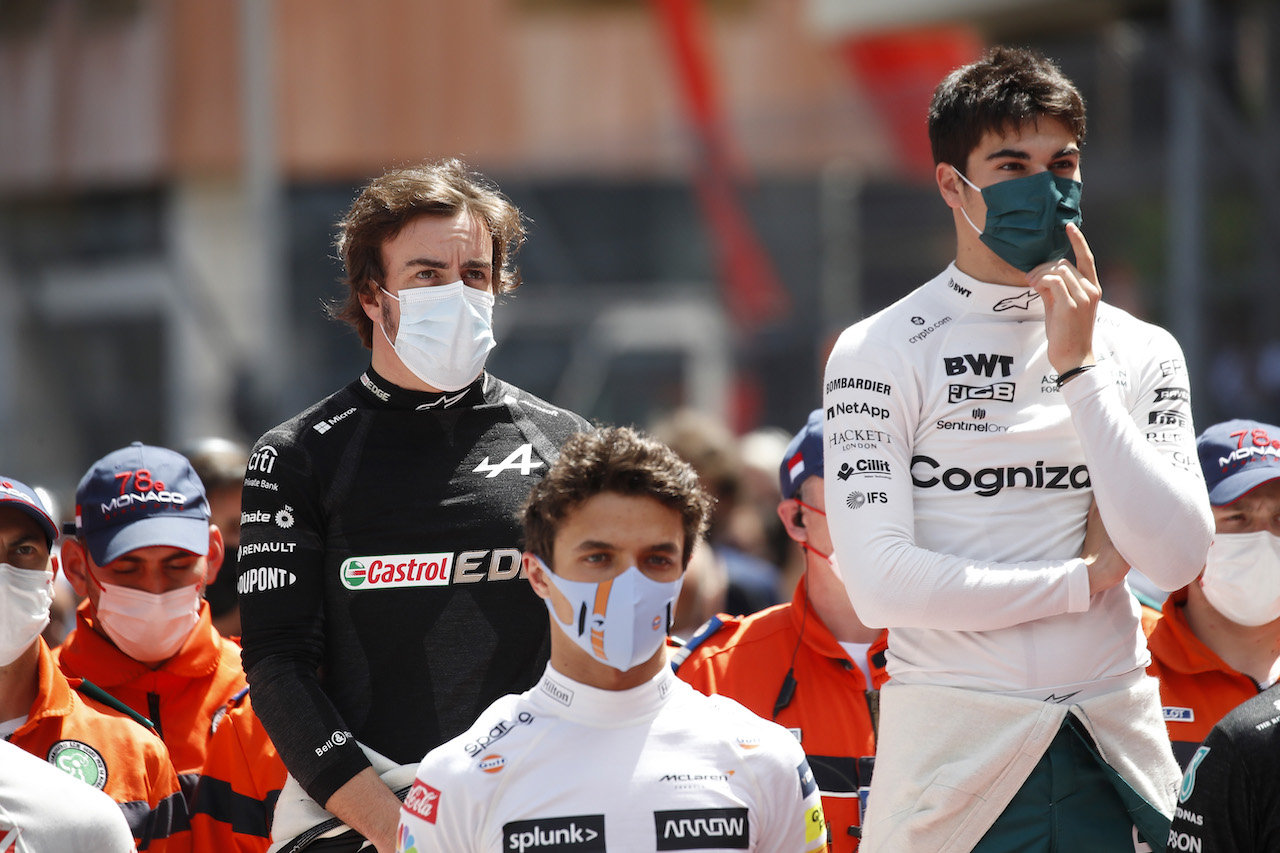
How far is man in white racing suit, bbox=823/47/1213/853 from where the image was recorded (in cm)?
282

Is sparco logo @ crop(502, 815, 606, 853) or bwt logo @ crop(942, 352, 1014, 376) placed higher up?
bwt logo @ crop(942, 352, 1014, 376)

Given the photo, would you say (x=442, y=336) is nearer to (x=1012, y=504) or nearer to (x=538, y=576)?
(x=538, y=576)

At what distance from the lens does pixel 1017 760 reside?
2814mm

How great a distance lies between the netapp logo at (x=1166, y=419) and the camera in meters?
3.02

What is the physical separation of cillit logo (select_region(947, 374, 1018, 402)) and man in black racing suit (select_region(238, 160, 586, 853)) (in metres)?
0.92

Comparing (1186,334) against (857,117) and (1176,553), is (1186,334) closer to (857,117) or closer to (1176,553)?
(857,117)

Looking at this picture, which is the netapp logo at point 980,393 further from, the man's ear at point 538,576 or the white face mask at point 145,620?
the white face mask at point 145,620

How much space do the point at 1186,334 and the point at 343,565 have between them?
25.3ft

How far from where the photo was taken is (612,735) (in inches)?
109

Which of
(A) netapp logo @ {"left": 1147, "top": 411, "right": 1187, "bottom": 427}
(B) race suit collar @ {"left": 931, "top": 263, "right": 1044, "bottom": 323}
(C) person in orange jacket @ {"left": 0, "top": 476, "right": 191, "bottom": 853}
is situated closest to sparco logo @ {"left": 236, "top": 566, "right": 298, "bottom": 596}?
(C) person in orange jacket @ {"left": 0, "top": 476, "right": 191, "bottom": 853}

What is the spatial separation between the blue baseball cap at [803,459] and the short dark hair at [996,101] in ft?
4.14

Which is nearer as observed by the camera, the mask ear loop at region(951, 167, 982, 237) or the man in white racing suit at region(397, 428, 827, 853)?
the man in white racing suit at region(397, 428, 827, 853)

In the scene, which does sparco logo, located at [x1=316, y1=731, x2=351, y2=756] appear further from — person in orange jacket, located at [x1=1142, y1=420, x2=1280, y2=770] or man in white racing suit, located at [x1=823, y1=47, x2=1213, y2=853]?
person in orange jacket, located at [x1=1142, y1=420, x2=1280, y2=770]

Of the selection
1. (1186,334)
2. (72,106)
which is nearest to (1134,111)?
(1186,334)
